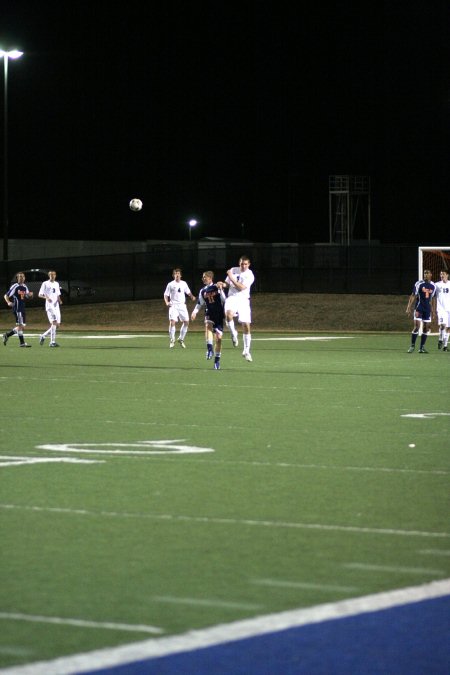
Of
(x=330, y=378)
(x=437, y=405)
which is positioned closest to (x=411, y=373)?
(x=330, y=378)

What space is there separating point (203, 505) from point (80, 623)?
3.41 metres

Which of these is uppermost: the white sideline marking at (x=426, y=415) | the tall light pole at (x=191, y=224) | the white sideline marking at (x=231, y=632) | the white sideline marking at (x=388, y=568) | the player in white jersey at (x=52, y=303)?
the tall light pole at (x=191, y=224)

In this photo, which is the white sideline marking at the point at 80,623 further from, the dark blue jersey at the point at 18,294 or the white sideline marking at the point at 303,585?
the dark blue jersey at the point at 18,294

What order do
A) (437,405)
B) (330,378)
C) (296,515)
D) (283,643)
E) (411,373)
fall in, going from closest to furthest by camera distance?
(283,643), (296,515), (437,405), (330,378), (411,373)

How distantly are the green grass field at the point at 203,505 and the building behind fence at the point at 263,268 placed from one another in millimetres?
36500

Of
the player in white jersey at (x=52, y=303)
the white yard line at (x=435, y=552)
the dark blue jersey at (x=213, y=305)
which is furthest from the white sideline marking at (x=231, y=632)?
the player in white jersey at (x=52, y=303)

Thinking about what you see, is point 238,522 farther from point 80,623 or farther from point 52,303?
A: point 52,303

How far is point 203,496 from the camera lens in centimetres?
976

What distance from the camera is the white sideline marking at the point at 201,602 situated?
6.27 metres

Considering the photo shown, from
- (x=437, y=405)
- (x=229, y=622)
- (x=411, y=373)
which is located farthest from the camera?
(x=411, y=373)

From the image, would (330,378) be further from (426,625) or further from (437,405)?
(426,625)

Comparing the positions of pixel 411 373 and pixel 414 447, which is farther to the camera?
pixel 411 373

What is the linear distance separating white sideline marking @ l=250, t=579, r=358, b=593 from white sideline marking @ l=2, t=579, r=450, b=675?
20 centimetres

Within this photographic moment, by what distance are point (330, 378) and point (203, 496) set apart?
13.5m
